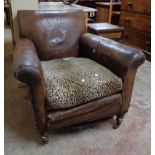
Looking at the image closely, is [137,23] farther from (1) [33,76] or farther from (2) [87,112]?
(1) [33,76]

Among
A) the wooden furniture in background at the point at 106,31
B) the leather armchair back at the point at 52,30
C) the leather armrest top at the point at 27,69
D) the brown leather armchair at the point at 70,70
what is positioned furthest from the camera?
the wooden furniture in background at the point at 106,31

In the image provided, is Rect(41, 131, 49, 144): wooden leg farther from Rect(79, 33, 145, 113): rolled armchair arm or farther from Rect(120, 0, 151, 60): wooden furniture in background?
Rect(120, 0, 151, 60): wooden furniture in background

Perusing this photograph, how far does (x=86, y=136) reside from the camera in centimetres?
153

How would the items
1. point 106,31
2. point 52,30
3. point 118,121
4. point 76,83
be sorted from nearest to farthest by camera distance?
point 76,83 < point 118,121 < point 52,30 < point 106,31

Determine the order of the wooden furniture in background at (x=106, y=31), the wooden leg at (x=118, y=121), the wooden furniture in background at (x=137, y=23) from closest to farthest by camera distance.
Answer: the wooden leg at (x=118, y=121)
the wooden furniture in background at (x=106, y=31)
the wooden furniture in background at (x=137, y=23)

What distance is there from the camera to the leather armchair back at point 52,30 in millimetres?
1748

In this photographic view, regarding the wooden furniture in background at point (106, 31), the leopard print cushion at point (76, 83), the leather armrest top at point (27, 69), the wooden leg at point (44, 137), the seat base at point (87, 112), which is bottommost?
the wooden leg at point (44, 137)

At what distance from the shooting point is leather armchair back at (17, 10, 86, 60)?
175 centimetres

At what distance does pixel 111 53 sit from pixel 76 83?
0.41 m

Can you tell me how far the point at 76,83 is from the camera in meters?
1.38

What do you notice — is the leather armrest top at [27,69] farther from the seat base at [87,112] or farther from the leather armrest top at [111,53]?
the leather armrest top at [111,53]

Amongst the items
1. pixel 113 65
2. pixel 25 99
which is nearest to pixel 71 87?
pixel 113 65

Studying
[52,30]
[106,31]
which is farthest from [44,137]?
[106,31]

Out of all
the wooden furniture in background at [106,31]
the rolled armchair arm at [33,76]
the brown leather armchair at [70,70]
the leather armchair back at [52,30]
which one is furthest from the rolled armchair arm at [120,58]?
the rolled armchair arm at [33,76]
